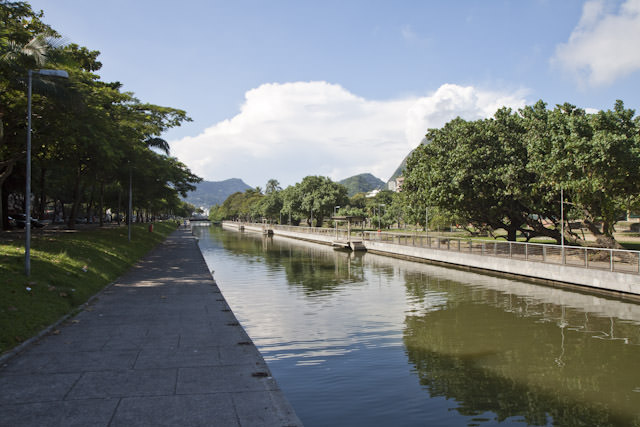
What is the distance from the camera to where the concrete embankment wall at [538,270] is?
66.2 ft

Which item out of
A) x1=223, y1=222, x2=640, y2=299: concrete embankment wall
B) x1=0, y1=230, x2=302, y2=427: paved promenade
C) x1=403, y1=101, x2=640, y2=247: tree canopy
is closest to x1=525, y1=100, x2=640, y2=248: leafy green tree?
x1=403, y1=101, x2=640, y2=247: tree canopy

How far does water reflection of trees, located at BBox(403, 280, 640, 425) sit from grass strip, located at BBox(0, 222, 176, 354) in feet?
30.7

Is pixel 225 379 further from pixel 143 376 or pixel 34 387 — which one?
pixel 34 387

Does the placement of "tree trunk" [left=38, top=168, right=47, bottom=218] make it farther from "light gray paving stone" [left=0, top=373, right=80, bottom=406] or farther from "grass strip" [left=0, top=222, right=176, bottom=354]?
"light gray paving stone" [left=0, top=373, right=80, bottom=406]

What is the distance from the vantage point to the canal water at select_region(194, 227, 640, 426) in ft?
29.3

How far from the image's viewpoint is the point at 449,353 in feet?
41.5

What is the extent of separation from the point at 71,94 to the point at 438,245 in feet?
87.4

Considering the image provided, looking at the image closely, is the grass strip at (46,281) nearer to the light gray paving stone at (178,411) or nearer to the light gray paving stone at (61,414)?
the light gray paving stone at (61,414)

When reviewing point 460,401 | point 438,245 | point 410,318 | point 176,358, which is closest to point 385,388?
point 460,401

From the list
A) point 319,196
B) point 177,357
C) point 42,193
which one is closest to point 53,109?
point 177,357

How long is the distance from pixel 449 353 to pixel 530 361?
2.01 metres

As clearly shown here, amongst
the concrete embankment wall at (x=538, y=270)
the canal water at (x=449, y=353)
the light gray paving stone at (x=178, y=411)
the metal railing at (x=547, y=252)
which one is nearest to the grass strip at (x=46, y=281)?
the light gray paving stone at (x=178, y=411)

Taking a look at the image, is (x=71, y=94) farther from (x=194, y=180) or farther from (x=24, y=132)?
(x=194, y=180)

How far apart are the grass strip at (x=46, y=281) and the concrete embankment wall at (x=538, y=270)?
70.1 ft
